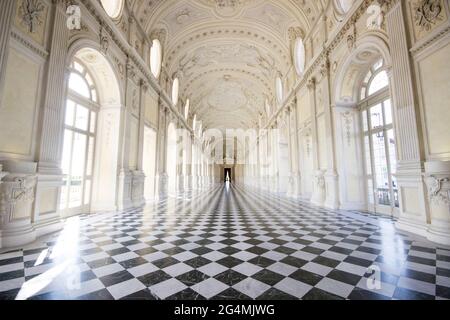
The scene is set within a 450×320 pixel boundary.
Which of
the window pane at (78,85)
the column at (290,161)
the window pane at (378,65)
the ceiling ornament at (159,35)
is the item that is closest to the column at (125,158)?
the window pane at (78,85)

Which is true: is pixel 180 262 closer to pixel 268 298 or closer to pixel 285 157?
pixel 268 298

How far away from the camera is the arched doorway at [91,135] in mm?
6032

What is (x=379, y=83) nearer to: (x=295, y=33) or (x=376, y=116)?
(x=376, y=116)

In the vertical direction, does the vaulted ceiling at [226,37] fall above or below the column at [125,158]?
above

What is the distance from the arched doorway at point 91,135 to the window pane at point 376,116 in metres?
8.68

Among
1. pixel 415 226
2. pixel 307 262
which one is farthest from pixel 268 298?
pixel 415 226

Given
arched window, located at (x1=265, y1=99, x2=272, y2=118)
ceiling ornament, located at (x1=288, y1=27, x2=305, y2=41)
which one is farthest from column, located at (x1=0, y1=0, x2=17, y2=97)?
arched window, located at (x1=265, y1=99, x2=272, y2=118)

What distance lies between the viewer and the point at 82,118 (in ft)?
21.4

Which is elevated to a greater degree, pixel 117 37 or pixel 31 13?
pixel 117 37

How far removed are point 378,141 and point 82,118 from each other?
9.54 metres

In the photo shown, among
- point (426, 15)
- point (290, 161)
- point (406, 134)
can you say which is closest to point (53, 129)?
point (406, 134)

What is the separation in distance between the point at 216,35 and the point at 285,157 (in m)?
9.28

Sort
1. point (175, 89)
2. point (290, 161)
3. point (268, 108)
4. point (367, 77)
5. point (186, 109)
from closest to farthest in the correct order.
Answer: point (367, 77) < point (290, 161) < point (175, 89) < point (268, 108) < point (186, 109)

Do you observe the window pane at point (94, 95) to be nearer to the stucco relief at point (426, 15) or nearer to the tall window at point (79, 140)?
the tall window at point (79, 140)
